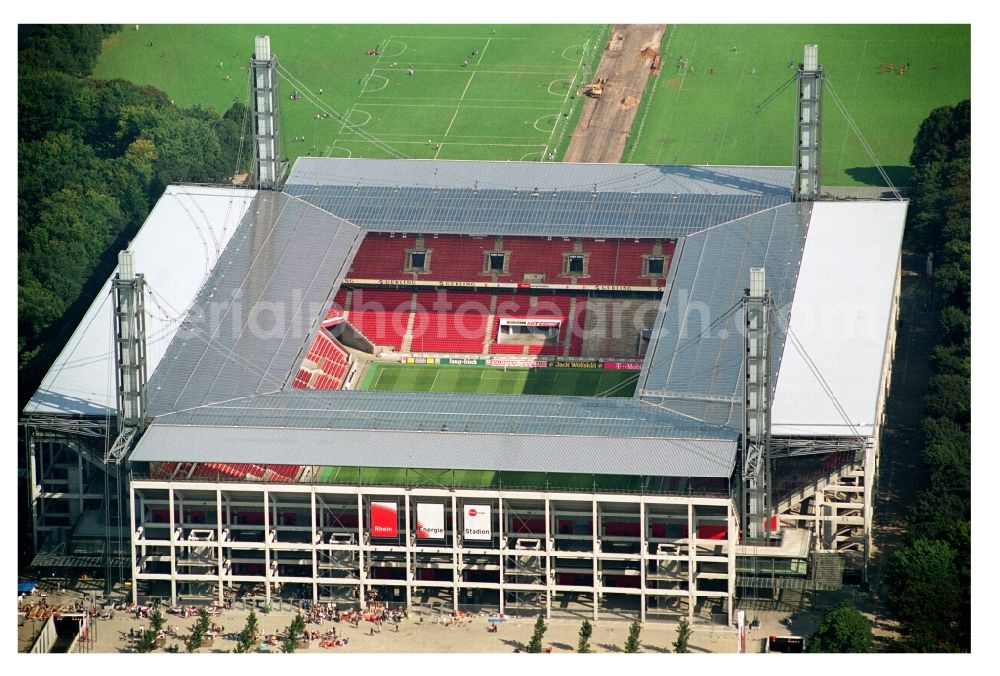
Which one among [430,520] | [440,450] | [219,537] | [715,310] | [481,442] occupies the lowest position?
[219,537]

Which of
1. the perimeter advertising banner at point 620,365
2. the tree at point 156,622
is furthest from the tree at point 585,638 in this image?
the perimeter advertising banner at point 620,365

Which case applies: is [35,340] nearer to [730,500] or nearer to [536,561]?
[536,561]

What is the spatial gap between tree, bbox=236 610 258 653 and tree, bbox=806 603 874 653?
111 ft

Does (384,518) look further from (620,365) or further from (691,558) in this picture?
(620,365)

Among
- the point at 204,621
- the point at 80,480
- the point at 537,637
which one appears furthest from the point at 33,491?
the point at 537,637

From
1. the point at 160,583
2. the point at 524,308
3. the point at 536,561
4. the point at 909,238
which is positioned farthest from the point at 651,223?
the point at 160,583

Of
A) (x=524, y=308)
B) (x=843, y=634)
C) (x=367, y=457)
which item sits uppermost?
(x=524, y=308)

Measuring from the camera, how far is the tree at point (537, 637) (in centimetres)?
13250

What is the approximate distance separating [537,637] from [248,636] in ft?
58.0

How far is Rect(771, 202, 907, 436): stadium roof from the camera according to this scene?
140m

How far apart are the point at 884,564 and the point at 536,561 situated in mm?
22947

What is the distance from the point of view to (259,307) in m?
159

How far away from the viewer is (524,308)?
176 meters

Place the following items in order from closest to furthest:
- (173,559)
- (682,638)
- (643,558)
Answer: (682,638)
(643,558)
(173,559)
